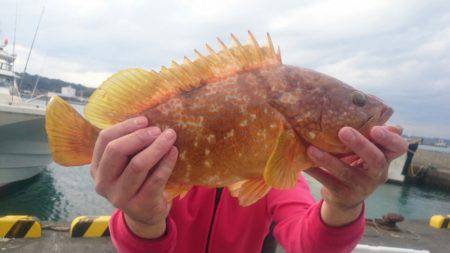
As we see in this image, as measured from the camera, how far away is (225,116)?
6.79 ft

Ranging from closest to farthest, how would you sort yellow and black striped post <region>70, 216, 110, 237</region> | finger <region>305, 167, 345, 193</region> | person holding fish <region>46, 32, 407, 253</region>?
1. person holding fish <region>46, 32, 407, 253</region>
2. finger <region>305, 167, 345, 193</region>
3. yellow and black striped post <region>70, 216, 110, 237</region>

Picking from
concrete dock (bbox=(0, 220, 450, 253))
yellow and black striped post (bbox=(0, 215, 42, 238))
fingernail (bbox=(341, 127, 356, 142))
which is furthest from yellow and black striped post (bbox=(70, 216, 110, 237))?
fingernail (bbox=(341, 127, 356, 142))

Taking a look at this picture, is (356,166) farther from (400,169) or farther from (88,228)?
(400,169)

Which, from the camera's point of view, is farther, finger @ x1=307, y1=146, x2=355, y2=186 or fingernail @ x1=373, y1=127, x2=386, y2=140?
finger @ x1=307, y1=146, x2=355, y2=186

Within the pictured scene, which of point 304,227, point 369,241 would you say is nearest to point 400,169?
point 369,241

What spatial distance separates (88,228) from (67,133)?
430cm

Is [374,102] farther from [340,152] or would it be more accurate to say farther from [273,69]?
[273,69]

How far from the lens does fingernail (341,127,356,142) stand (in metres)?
1.88

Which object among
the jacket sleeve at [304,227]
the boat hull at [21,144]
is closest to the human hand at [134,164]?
the jacket sleeve at [304,227]

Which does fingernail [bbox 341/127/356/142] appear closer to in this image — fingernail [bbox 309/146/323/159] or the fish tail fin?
fingernail [bbox 309/146/323/159]

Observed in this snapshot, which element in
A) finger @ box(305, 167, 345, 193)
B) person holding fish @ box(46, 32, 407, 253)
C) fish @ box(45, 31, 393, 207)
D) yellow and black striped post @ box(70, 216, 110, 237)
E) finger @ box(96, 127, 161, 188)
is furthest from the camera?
yellow and black striped post @ box(70, 216, 110, 237)

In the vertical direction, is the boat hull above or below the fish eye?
below

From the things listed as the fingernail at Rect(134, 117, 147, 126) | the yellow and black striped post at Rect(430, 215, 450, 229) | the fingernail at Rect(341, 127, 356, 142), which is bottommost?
the yellow and black striped post at Rect(430, 215, 450, 229)

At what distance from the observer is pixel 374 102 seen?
6.90ft
